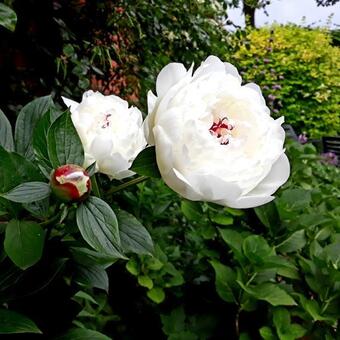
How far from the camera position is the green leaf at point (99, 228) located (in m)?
0.45

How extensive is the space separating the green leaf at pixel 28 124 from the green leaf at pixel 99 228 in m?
0.14

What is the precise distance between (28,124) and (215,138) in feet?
0.74

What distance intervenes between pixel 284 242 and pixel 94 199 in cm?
76

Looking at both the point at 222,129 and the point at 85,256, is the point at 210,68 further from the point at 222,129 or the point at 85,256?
the point at 85,256

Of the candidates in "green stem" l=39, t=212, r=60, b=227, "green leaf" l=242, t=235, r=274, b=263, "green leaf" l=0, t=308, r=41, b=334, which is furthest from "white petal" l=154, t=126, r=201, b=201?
"green leaf" l=242, t=235, r=274, b=263

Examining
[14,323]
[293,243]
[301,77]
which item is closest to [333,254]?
[293,243]

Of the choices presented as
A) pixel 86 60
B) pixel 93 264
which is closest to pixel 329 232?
pixel 93 264

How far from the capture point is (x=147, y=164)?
0.49 meters

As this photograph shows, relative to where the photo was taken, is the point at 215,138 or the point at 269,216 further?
the point at 269,216

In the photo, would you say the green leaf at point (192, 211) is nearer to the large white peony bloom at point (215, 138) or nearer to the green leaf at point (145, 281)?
the green leaf at point (145, 281)

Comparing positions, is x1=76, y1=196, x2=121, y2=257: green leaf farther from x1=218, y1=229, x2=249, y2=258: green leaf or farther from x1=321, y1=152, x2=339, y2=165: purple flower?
x1=321, y1=152, x2=339, y2=165: purple flower

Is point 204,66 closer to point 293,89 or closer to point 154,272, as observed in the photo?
point 154,272

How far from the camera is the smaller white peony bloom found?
547 millimetres

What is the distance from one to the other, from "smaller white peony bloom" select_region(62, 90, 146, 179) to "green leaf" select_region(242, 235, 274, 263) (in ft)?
1.67
